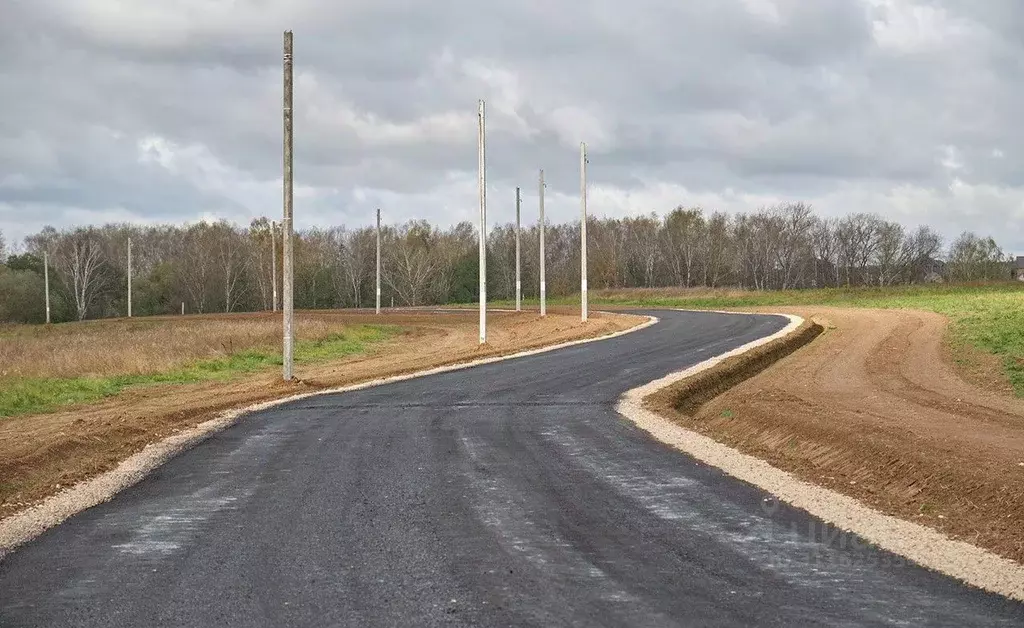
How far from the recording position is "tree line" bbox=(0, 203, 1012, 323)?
104m

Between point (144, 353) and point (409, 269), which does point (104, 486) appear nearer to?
point (144, 353)

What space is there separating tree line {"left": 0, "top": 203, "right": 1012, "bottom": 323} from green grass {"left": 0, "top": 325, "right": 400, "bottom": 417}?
67263 mm

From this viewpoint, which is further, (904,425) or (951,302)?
(951,302)

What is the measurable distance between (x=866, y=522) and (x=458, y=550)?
3716 mm

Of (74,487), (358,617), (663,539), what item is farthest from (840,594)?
(74,487)

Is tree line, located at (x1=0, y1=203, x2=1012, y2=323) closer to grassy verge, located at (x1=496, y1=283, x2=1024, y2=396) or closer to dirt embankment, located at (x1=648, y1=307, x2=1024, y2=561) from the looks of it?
grassy verge, located at (x1=496, y1=283, x2=1024, y2=396)

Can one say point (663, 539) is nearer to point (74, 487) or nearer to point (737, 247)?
point (74, 487)

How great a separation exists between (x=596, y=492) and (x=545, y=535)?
6.12 ft

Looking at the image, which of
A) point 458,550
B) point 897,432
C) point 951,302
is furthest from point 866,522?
point 951,302

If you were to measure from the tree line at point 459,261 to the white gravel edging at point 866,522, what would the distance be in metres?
87.4

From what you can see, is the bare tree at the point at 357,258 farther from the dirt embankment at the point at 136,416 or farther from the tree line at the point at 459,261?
the dirt embankment at the point at 136,416

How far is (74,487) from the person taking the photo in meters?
10.5

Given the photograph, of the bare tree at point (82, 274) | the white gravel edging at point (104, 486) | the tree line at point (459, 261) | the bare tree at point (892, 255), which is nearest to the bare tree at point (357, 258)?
the tree line at point (459, 261)

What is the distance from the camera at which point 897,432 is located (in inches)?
504
